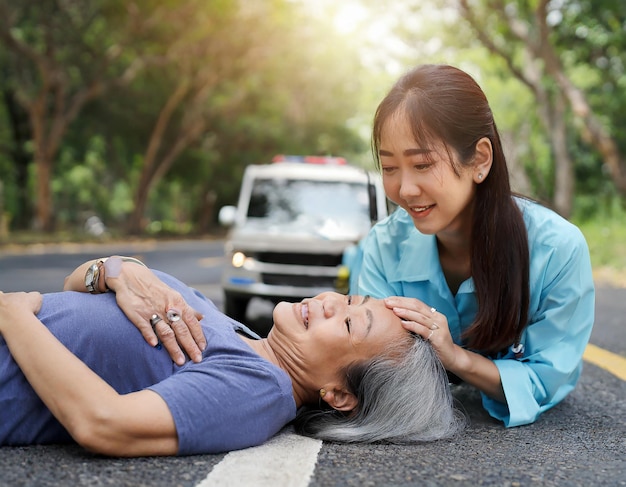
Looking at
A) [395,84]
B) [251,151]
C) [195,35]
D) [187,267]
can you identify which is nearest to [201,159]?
[251,151]

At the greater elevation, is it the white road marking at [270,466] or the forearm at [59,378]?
the forearm at [59,378]

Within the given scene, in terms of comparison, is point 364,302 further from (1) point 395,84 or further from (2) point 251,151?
(2) point 251,151

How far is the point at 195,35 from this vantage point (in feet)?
84.7

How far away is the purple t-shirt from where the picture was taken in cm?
297

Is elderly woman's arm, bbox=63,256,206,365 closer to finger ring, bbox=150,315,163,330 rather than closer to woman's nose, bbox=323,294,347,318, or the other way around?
finger ring, bbox=150,315,163,330

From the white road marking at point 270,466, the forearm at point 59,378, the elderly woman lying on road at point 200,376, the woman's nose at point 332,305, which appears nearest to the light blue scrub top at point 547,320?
the elderly woman lying on road at point 200,376

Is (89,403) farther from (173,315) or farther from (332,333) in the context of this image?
(332,333)

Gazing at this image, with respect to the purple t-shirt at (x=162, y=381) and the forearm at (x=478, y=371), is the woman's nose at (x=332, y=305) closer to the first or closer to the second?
the purple t-shirt at (x=162, y=381)

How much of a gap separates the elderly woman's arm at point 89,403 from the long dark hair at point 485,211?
5.09ft

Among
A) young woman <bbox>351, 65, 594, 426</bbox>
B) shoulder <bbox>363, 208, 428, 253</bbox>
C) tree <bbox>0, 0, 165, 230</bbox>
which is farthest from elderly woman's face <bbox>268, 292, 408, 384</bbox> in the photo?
tree <bbox>0, 0, 165, 230</bbox>

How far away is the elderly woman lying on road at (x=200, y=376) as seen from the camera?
2.84m

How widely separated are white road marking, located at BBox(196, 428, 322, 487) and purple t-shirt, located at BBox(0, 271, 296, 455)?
0.07m

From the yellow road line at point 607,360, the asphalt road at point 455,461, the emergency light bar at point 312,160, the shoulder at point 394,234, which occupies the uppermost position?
the shoulder at point 394,234

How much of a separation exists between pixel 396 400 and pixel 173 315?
0.90 metres
